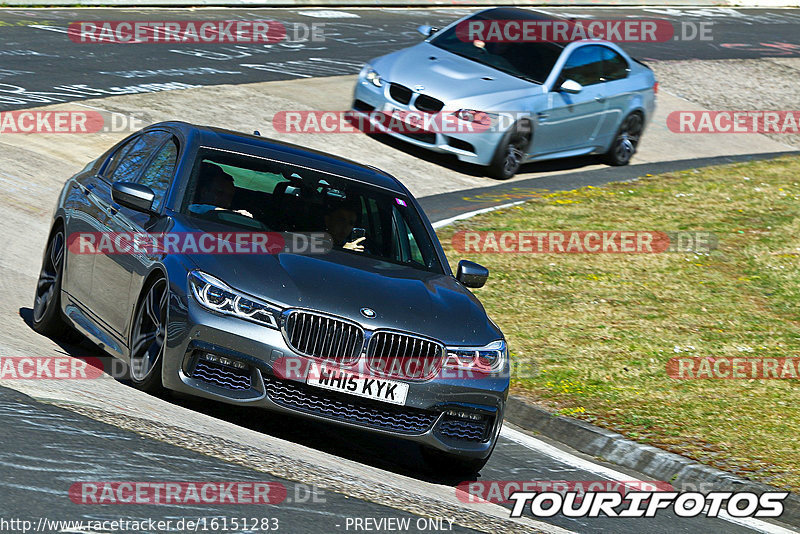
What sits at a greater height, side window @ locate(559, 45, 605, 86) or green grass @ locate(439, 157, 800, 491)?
side window @ locate(559, 45, 605, 86)

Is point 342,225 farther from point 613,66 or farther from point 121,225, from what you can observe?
point 613,66

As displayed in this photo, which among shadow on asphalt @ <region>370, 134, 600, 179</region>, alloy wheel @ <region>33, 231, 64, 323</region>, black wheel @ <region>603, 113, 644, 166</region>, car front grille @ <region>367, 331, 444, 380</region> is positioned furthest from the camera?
black wheel @ <region>603, 113, 644, 166</region>

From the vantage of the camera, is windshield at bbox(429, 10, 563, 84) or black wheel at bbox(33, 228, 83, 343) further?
windshield at bbox(429, 10, 563, 84)

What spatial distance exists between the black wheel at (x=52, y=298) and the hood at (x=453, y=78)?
8.05m

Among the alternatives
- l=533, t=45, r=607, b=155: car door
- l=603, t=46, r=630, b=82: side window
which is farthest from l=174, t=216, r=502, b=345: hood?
l=603, t=46, r=630, b=82: side window

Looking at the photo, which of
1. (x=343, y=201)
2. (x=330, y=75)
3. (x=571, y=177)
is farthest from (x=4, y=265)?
(x=330, y=75)

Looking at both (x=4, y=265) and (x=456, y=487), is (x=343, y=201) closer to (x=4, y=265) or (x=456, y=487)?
(x=456, y=487)

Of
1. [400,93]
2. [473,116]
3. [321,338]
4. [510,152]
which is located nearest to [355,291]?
[321,338]

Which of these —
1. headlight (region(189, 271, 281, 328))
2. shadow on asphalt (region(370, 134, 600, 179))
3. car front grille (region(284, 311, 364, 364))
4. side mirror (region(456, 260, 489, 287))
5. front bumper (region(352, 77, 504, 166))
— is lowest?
shadow on asphalt (region(370, 134, 600, 179))

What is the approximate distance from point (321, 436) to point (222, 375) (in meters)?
1.03

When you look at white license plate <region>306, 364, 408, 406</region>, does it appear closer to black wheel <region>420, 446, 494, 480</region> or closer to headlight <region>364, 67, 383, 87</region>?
black wheel <region>420, 446, 494, 480</region>

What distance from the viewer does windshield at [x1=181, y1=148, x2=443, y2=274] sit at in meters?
7.83

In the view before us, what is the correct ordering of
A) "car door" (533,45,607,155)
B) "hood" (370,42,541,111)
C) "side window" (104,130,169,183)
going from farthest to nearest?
"car door" (533,45,607,155)
"hood" (370,42,541,111)
"side window" (104,130,169,183)

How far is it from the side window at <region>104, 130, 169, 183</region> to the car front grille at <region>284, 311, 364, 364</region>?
2.29 metres
